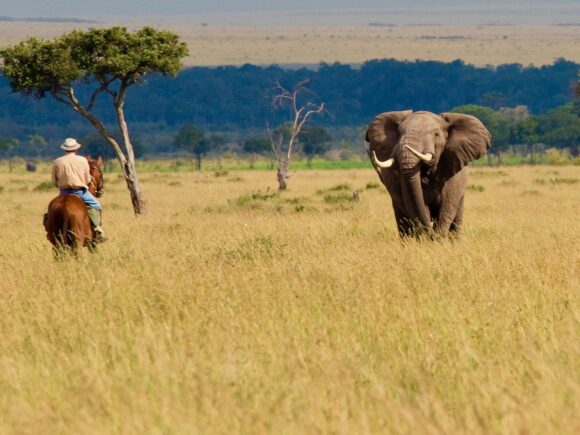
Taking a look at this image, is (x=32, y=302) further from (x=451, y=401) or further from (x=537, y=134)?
(x=537, y=134)

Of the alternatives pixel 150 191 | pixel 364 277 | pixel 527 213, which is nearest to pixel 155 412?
pixel 364 277

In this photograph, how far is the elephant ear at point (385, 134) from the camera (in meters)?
14.4

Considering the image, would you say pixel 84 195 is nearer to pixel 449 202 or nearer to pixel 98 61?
pixel 449 202

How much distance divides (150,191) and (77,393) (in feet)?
117

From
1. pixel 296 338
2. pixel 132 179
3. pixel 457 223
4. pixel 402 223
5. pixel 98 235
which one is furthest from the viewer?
pixel 132 179

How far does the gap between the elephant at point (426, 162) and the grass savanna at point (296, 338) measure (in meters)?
0.71

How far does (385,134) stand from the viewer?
14484 mm

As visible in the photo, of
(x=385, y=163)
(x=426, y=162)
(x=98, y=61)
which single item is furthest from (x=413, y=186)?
(x=98, y=61)

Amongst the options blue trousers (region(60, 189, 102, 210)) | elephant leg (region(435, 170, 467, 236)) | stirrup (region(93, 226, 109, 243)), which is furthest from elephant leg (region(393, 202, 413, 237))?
blue trousers (region(60, 189, 102, 210))

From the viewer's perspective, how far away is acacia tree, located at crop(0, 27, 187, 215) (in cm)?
2642

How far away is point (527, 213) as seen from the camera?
70.8ft

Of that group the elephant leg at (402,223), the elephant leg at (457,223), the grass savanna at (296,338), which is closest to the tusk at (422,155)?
the elephant leg at (402,223)

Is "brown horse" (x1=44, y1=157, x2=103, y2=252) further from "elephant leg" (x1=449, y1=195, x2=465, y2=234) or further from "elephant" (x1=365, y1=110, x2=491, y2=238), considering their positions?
"elephant leg" (x1=449, y1=195, x2=465, y2=234)

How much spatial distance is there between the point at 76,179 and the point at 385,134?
430 cm
